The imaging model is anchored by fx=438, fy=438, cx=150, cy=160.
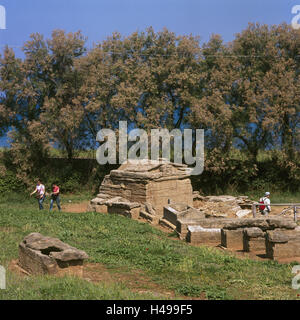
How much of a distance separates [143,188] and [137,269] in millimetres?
10241

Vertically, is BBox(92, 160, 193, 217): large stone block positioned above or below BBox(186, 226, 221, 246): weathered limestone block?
above

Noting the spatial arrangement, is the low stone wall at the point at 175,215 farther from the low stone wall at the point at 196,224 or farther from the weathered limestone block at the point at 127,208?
the weathered limestone block at the point at 127,208

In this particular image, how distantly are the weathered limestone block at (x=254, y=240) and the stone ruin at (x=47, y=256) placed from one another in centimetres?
607

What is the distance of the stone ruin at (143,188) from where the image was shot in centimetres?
2016

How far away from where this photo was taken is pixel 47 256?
9.31 meters

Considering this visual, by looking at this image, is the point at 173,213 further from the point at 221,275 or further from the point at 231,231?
the point at 221,275

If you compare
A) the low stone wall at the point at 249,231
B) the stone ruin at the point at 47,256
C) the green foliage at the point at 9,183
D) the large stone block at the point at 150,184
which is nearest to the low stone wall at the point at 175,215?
the large stone block at the point at 150,184

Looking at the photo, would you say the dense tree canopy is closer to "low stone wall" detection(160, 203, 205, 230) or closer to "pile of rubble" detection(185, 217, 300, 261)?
"low stone wall" detection(160, 203, 205, 230)

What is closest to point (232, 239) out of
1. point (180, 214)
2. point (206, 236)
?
point (206, 236)

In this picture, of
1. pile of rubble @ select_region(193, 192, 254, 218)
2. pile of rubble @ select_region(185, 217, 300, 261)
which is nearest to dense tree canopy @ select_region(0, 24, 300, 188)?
pile of rubble @ select_region(193, 192, 254, 218)

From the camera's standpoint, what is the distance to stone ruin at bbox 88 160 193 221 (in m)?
20.2

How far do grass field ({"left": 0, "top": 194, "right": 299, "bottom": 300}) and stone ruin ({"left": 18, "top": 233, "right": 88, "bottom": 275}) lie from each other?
391 millimetres
